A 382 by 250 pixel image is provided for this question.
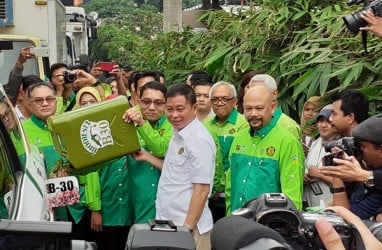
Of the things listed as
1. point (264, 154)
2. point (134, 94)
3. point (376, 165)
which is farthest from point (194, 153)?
point (134, 94)

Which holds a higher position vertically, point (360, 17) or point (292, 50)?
point (360, 17)

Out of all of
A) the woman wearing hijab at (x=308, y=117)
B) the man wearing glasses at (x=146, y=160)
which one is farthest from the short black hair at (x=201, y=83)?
the man wearing glasses at (x=146, y=160)

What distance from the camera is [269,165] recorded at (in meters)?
5.29

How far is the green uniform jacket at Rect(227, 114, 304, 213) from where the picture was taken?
521 cm

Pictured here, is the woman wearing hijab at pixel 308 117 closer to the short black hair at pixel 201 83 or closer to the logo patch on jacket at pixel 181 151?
the short black hair at pixel 201 83

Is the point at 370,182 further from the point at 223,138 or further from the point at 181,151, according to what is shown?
the point at 223,138

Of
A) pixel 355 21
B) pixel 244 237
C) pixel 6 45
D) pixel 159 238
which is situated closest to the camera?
pixel 244 237

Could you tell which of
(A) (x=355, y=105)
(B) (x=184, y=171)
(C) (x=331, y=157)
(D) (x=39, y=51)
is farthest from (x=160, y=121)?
(D) (x=39, y=51)

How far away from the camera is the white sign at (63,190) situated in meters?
5.48

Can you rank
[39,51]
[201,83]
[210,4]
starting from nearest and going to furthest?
1. [201,83]
2. [39,51]
3. [210,4]

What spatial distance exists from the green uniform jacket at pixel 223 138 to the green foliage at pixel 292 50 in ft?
2.86

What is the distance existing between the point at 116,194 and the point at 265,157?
4.83 feet

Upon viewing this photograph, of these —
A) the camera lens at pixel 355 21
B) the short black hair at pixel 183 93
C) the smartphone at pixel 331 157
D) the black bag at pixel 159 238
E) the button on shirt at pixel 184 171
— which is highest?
the camera lens at pixel 355 21

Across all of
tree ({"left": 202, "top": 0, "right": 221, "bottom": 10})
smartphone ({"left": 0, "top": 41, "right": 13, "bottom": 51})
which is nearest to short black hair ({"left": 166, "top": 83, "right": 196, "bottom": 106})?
smartphone ({"left": 0, "top": 41, "right": 13, "bottom": 51})
